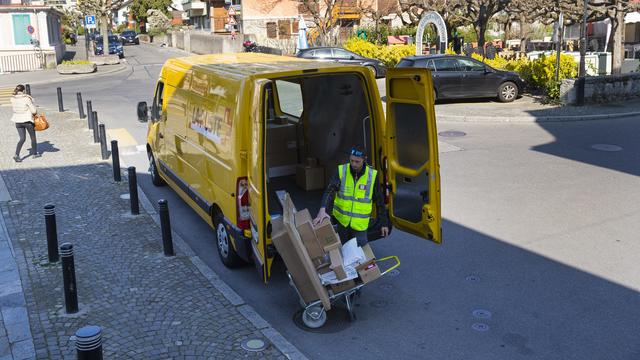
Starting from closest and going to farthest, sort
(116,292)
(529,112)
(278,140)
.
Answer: (116,292), (278,140), (529,112)

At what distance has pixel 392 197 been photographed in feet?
25.2

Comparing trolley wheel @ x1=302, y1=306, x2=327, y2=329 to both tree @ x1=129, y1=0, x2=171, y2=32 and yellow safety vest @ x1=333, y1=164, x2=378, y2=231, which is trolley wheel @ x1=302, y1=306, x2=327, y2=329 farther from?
tree @ x1=129, y1=0, x2=171, y2=32

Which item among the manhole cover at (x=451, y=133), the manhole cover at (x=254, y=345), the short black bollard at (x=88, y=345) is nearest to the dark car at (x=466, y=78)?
the manhole cover at (x=451, y=133)

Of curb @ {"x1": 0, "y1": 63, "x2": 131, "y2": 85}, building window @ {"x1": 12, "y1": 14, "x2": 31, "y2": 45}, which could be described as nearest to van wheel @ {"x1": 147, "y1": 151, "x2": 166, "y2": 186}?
curb @ {"x1": 0, "y1": 63, "x2": 131, "y2": 85}

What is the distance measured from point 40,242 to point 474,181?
740cm

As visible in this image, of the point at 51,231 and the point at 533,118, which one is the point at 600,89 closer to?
the point at 533,118

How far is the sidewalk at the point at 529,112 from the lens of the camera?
18.0 metres

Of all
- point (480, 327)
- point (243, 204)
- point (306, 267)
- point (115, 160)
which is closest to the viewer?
point (306, 267)

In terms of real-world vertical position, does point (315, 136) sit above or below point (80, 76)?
below

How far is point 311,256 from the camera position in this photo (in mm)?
6434

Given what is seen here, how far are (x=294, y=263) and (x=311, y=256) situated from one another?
196 millimetres

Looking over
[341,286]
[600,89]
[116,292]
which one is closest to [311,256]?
[341,286]

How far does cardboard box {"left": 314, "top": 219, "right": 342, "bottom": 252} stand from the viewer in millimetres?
6488

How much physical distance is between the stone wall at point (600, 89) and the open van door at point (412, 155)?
13906 millimetres
